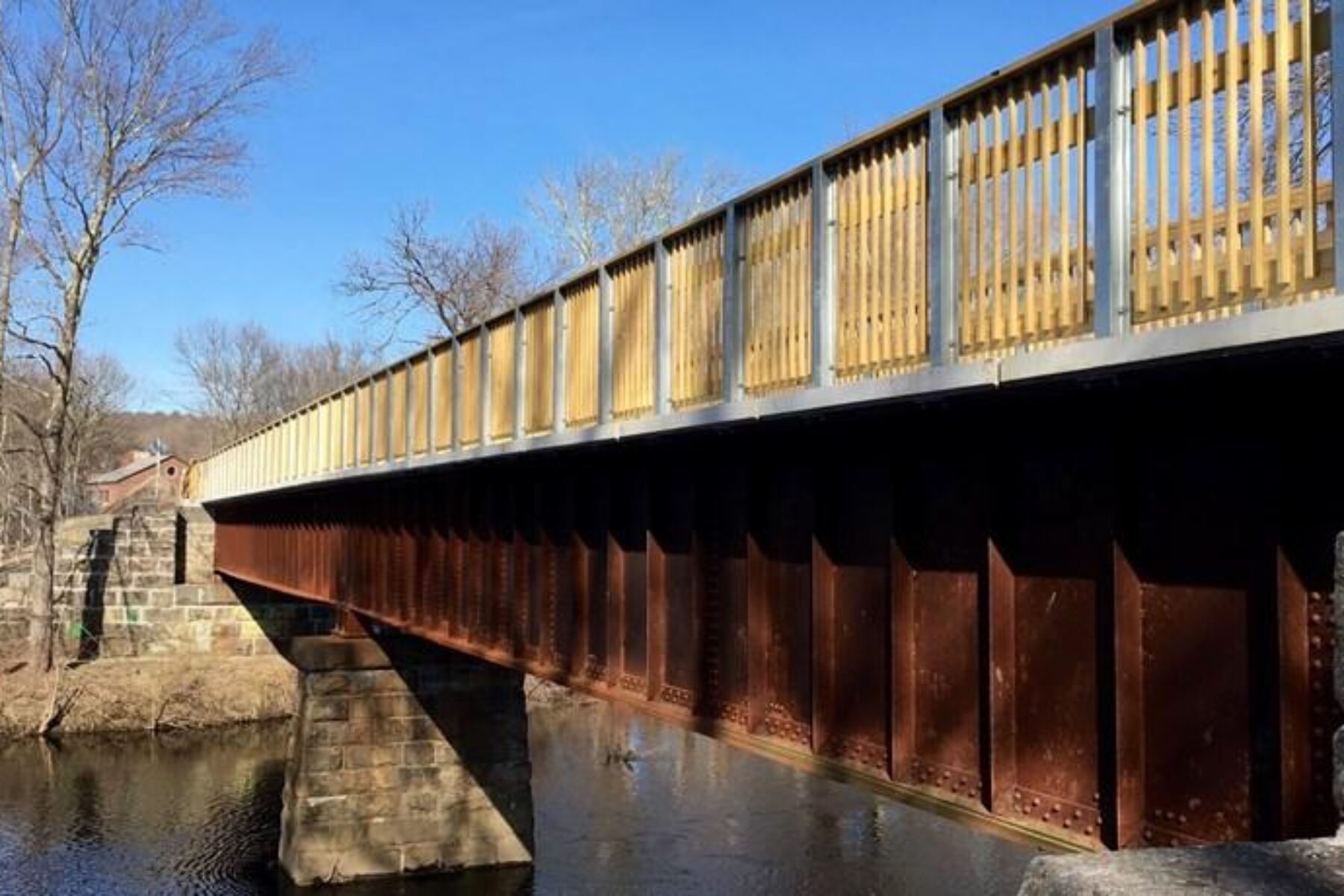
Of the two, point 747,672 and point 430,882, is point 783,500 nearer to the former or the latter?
point 747,672

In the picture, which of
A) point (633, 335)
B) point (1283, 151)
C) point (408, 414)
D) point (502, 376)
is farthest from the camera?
point (408, 414)

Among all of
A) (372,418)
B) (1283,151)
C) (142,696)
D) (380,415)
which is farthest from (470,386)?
(142,696)

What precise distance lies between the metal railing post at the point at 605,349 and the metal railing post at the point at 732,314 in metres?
2.09

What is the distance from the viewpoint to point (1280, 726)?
4.57 metres

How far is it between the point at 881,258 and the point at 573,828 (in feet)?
61.4

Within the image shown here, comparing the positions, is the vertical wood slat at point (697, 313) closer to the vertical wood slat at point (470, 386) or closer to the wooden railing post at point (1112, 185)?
the wooden railing post at point (1112, 185)

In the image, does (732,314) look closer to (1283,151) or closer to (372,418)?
(1283,151)

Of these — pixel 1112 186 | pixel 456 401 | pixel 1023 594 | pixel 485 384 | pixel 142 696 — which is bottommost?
pixel 142 696

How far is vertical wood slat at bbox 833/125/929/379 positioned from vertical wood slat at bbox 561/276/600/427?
3.93 m

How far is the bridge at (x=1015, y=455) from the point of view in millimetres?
4496

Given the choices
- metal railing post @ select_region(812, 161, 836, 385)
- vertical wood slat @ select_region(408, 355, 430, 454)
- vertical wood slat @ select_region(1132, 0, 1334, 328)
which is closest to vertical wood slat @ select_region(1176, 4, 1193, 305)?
vertical wood slat @ select_region(1132, 0, 1334, 328)

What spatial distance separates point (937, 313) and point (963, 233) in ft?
1.32

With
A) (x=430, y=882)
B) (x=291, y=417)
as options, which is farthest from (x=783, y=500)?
(x=291, y=417)

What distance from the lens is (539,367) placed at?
40.0 ft
